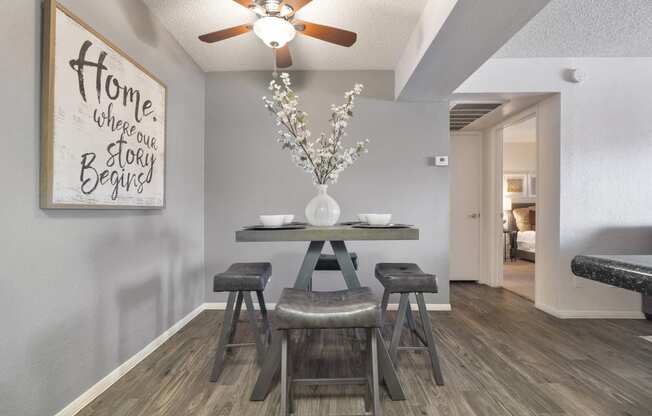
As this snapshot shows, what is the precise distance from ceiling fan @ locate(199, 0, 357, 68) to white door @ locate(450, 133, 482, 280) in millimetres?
3032

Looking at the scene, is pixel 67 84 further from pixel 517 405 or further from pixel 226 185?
pixel 517 405

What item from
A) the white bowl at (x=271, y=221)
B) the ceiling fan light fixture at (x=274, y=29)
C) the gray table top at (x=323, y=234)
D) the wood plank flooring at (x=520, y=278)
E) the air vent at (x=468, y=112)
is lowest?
the wood plank flooring at (x=520, y=278)

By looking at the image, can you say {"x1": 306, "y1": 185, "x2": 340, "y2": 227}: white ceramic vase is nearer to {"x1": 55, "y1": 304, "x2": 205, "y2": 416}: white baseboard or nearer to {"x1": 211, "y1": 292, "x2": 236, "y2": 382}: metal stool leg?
{"x1": 211, "y1": 292, "x2": 236, "y2": 382}: metal stool leg

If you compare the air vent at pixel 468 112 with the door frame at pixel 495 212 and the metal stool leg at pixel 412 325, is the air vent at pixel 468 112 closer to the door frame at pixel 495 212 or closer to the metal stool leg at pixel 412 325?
the door frame at pixel 495 212

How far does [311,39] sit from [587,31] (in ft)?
7.42

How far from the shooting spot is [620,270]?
163 cm

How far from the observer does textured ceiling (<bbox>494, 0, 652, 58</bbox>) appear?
7.65ft

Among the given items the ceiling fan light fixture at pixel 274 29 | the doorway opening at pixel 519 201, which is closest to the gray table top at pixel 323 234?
the ceiling fan light fixture at pixel 274 29

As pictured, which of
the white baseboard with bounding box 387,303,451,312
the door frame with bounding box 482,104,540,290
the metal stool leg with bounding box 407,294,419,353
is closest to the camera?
the metal stool leg with bounding box 407,294,419,353

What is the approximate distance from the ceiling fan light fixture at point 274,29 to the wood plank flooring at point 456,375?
2.01m

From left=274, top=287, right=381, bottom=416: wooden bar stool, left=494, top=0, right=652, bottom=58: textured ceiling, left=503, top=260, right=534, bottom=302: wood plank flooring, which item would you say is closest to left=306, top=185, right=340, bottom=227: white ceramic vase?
left=274, top=287, right=381, bottom=416: wooden bar stool

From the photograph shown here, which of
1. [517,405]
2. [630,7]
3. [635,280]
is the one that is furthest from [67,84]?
[630,7]

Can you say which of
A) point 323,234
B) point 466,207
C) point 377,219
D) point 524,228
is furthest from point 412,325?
point 524,228

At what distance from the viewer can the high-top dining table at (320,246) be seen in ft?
5.19
